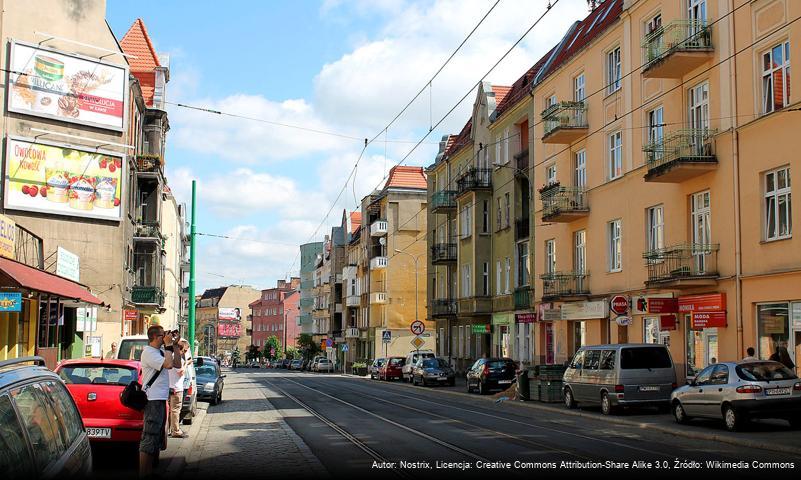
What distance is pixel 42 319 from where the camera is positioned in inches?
1140

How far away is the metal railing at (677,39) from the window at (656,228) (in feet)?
16.0

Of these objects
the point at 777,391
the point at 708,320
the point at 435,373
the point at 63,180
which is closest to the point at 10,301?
the point at 777,391

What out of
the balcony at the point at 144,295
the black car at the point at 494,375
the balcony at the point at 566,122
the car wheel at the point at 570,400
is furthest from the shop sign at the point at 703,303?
the balcony at the point at 144,295

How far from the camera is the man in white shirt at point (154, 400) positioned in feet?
32.5

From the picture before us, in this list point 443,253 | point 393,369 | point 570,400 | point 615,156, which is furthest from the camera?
point 393,369

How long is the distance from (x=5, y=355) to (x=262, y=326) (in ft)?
488

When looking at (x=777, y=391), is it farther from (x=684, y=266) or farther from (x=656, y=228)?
(x=656, y=228)

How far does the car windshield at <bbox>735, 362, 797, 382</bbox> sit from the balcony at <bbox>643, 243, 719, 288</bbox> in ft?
24.8

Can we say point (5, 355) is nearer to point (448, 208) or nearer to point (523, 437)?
point (523, 437)

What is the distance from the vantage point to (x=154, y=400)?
1039 centimetres

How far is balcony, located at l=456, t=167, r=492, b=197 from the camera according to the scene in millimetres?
48500

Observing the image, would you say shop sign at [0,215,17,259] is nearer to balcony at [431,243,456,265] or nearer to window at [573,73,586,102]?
window at [573,73,586,102]

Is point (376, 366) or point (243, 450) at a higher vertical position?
point (243, 450)

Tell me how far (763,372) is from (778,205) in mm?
6775
